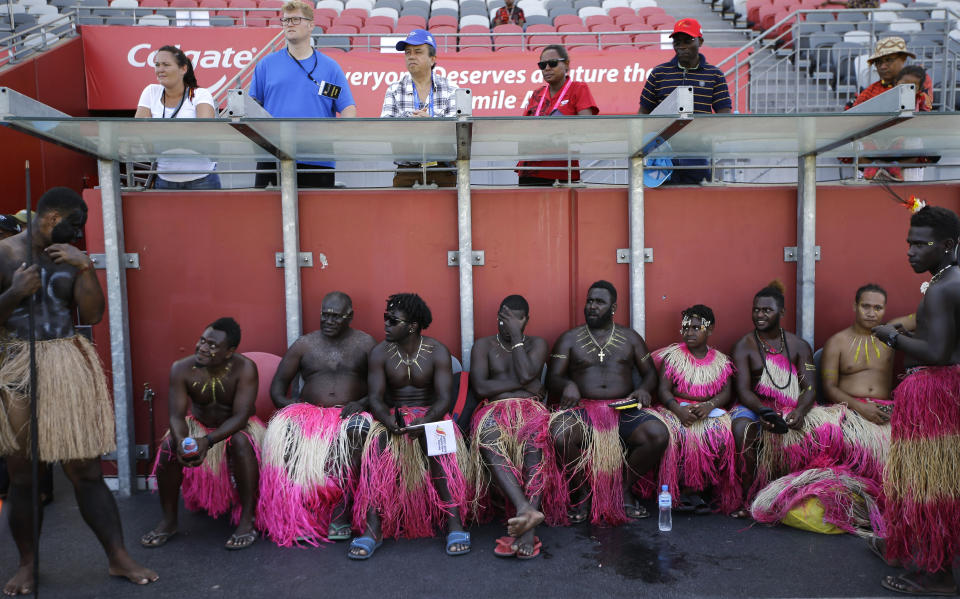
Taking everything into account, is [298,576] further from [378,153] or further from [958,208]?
[958,208]

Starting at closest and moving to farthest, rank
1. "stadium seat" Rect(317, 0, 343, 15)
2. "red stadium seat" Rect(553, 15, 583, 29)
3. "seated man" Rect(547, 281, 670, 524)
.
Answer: "seated man" Rect(547, 281, 670, 524) < "red stadium seat" Rect(553, 15, 583, 29) < "stadium seat" Rect(317, 0, 343, 15)

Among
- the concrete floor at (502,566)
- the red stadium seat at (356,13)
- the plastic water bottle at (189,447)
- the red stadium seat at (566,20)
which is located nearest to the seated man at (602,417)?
the concrete floor at (502,566)

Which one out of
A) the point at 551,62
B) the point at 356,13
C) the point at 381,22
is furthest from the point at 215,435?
the point at 356,13

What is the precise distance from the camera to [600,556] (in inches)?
151

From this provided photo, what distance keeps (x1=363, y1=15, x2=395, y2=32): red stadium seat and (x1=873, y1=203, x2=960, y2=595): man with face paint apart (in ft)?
34.8

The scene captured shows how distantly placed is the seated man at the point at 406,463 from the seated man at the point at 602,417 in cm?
71

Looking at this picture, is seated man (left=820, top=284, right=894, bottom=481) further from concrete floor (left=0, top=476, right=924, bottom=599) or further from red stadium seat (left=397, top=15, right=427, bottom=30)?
→ red stadium seat (left=397, top=15, right=427, bottom=30)

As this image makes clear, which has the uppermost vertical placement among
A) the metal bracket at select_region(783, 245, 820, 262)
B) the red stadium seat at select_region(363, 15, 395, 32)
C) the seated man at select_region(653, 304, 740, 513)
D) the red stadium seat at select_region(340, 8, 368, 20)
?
the red stadium seat at select_region(340, 8, 368, 20)

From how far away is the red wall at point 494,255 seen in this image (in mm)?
5051

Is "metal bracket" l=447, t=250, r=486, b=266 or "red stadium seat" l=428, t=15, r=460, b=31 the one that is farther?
"red stadium seat" l=428, t=15, r=460, b=31

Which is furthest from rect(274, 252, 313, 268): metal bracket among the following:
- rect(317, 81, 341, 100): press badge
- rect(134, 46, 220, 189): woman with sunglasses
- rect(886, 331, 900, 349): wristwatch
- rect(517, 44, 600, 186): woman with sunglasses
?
rect(886, 331, 900, 349): wristwatch

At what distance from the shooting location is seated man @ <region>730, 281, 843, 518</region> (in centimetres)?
440

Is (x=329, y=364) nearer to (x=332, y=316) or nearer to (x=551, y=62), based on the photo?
(x=332, y=316)

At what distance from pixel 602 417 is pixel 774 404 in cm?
120
